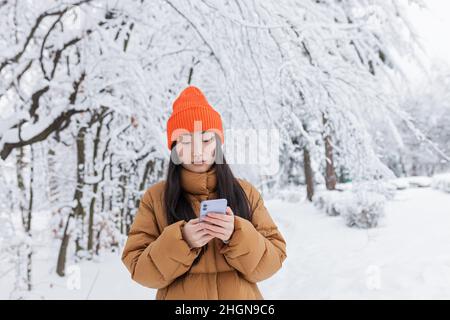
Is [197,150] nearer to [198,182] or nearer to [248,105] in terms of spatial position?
[198,182]

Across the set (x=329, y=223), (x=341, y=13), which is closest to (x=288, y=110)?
(x=341, y=13)

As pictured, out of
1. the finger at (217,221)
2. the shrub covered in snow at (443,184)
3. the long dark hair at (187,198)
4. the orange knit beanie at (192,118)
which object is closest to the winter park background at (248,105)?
the orange knit beanie at (192,118)

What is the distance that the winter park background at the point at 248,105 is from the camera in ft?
8.16

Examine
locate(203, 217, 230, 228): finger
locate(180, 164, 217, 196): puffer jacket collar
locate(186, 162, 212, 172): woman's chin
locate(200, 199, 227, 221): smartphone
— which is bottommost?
locate(203, 217, 230, 228): finger

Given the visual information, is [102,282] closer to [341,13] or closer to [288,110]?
[288,110]

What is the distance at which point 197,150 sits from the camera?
1.48 meters

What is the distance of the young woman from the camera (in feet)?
4.20

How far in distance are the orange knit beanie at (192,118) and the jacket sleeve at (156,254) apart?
408 millimetres

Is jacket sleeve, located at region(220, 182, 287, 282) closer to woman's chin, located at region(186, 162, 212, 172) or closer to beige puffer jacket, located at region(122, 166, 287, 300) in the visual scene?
beige puffer jacket, located at region(122, 166, 287, 300)

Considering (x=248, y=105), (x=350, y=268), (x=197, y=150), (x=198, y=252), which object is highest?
(x=248, y=105)

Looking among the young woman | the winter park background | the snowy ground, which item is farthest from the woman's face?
the snowy ground

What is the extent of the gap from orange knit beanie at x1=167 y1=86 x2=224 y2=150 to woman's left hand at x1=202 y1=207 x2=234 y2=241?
0.46 m

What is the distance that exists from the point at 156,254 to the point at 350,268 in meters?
5.33

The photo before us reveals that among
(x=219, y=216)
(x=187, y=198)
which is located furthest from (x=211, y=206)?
(x=187, y=198)
